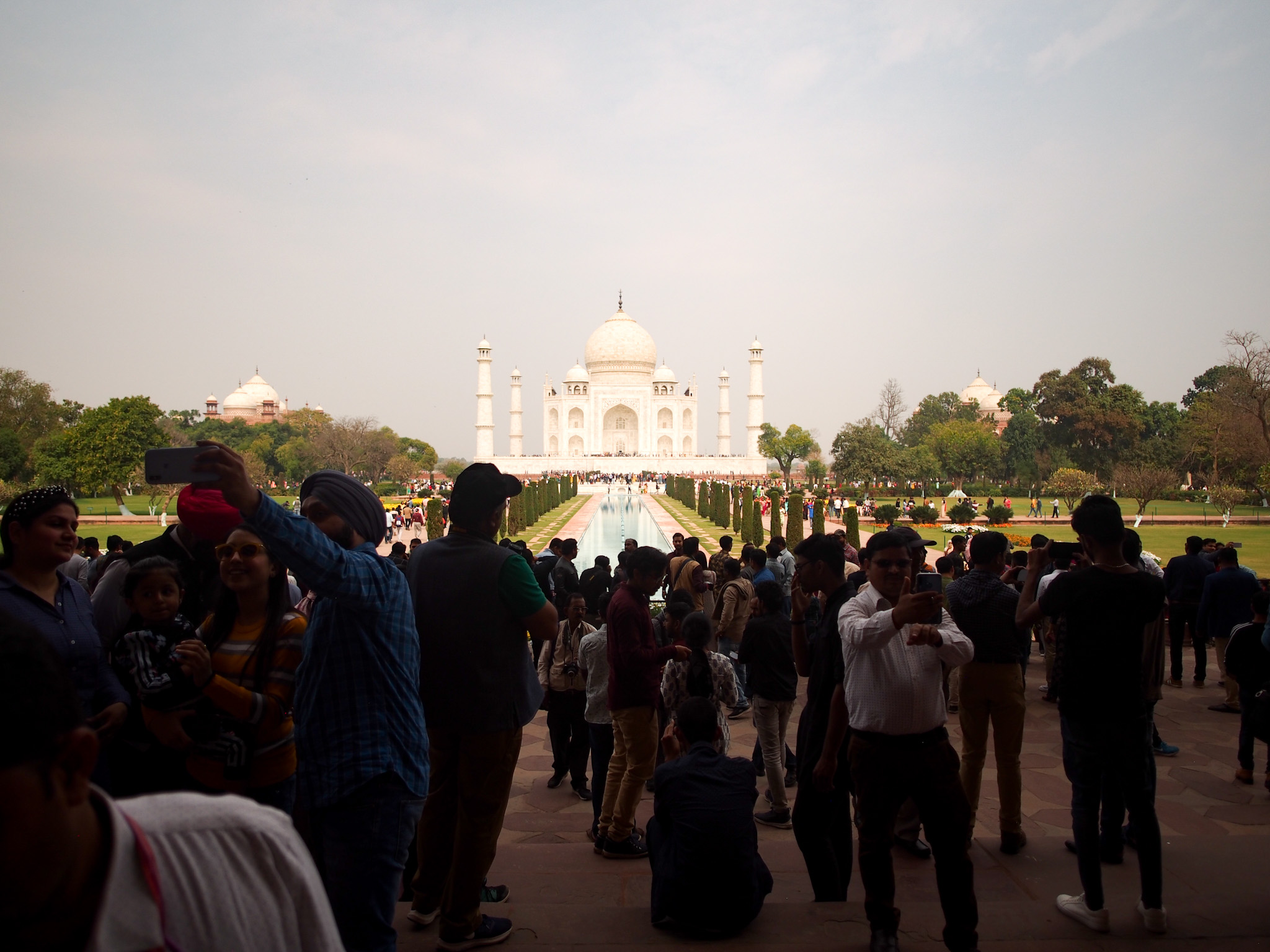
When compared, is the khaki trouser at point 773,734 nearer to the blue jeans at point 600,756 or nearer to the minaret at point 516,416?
the blue jeans at point 600,756

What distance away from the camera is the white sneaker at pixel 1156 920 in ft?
9.10

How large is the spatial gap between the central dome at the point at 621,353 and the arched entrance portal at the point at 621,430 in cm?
267

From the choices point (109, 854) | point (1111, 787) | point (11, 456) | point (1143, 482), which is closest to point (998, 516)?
point (1143, 482)

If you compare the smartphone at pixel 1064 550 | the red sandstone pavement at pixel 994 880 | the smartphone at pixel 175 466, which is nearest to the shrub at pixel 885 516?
the smartphone at pixel 1064 550

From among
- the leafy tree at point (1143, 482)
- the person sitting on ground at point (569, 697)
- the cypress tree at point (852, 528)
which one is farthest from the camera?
the leafy tree at point (1143, 482)

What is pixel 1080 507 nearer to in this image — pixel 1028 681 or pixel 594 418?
pixel 1028 681

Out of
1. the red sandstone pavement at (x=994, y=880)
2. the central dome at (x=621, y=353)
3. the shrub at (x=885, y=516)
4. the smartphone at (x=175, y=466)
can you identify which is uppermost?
the central dome at (x=621, y=353)

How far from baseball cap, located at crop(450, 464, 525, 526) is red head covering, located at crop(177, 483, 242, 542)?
0.73 m

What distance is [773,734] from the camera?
4.32 meters

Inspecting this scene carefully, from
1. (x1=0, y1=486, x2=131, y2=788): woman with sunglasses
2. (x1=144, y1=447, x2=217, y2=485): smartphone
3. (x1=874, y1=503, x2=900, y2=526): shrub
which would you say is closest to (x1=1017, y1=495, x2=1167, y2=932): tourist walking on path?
(x1=144, y1=447, x2=217, y2=485): smartphone

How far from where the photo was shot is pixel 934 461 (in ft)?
123

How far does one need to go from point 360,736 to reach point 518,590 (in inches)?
25.0

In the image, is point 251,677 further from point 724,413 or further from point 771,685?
point 724,413

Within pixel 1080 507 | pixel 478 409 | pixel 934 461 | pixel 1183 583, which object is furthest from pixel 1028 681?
pixel 478 409
